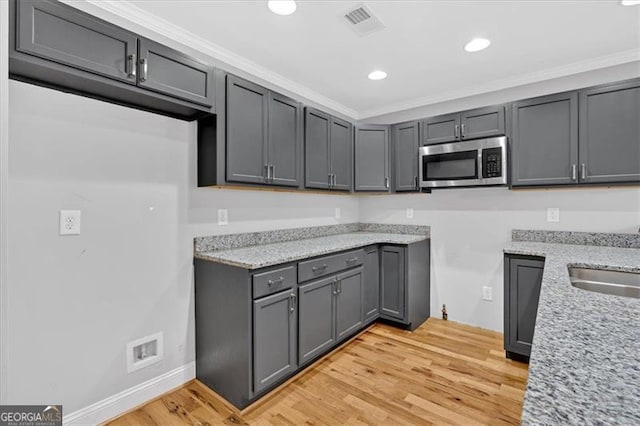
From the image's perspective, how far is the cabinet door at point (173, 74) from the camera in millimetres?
1755

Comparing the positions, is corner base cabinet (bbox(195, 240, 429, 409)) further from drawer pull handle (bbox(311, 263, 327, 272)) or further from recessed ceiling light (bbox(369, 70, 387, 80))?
recessed ceiling light (bbox(369, 70, 387, 80))

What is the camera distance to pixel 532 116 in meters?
2.63

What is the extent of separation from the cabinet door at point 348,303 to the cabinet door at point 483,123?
64.9 inches

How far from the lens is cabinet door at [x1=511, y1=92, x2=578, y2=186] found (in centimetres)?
247

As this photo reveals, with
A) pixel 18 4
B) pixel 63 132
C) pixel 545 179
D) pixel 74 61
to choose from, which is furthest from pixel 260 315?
pixel 545 179

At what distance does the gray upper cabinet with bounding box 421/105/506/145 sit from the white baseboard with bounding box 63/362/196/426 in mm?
2957

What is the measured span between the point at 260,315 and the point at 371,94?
2571 millimetres

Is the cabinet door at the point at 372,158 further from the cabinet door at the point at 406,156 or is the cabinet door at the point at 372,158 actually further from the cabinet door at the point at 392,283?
the cabinet door at the point at 392,283

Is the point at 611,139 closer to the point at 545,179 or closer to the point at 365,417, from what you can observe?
the point at 545,179

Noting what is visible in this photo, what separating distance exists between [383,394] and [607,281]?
153cm

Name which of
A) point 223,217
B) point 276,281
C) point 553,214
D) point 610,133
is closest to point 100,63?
point 223,217

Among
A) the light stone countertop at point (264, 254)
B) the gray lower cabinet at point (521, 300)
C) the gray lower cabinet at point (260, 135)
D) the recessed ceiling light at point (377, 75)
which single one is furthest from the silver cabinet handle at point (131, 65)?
the gray lower cabinet at point (521, 300)

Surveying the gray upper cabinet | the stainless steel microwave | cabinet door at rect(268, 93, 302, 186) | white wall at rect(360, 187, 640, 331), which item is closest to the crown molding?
the gray upper cabinet

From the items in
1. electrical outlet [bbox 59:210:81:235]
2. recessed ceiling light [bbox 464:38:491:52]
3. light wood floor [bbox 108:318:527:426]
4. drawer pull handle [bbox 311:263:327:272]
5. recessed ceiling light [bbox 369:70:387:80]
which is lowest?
light wood floor [bbox 108:318:527:426]
